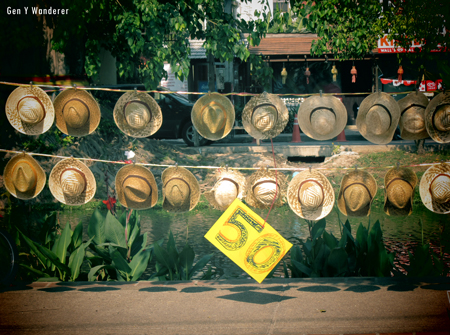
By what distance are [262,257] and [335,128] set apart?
158 cm

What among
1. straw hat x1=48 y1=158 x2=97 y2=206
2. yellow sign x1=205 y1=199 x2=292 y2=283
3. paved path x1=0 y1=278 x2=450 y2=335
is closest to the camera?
paved path x1=0 y1=278 x2=450 y2=335

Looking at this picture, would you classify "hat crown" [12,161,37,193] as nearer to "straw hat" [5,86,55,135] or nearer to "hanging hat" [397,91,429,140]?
"straw hat" [5,86,55,135]

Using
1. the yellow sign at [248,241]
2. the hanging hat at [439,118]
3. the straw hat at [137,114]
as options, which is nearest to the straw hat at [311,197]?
the yellow sign at [248,241]

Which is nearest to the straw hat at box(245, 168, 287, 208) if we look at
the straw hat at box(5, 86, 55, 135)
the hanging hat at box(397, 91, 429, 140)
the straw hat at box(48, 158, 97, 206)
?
the hanging hat at box(397, 91, 429, 140)

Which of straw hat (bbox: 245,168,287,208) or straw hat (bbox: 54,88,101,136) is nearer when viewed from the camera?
straw hat (bbox: 245,168,287,208)

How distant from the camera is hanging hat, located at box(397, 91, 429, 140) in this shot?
4.66m

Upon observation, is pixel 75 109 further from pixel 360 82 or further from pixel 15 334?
pixel 360 82

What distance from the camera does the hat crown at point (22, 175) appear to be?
4855mm

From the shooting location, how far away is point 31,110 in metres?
4.70

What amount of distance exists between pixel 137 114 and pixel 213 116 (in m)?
0.83

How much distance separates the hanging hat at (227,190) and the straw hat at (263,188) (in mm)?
97

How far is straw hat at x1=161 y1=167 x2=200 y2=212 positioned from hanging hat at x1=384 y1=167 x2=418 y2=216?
206cm

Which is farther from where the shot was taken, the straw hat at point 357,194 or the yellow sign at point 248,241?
the straw hat at point 357,194

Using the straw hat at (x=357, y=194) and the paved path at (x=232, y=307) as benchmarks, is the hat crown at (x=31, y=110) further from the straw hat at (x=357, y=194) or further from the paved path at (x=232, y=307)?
the straw hat at (x=357, y=194)
